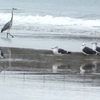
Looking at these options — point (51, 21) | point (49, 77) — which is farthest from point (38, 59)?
point (51, 21)

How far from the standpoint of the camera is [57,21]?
36562mm

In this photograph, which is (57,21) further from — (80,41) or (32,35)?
(80,41)

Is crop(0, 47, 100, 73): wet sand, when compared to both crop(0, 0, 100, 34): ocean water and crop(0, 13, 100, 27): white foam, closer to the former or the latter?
crop(0, 0, 100, 34): ocean water

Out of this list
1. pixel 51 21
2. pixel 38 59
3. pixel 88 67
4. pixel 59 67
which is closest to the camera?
pixel 59 67

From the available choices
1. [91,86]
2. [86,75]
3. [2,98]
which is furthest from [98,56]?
[2,98]

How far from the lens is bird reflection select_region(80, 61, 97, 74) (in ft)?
51.1

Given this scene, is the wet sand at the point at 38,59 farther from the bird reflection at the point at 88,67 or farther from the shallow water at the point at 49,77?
Answer: the bird reflection at the point at 88,67

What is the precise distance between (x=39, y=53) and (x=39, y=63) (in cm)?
227

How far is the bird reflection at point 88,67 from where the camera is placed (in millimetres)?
15570

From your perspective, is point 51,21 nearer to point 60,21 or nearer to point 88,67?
point 60,21

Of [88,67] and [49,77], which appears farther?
[88,67]

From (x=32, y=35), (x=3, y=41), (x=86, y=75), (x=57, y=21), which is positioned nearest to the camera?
(x=86, y=75)

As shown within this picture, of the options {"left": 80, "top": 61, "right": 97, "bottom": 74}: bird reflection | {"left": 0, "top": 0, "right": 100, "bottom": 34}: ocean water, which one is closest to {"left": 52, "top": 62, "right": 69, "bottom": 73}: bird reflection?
{"left": 80, "top": 61, "right": 97, "bottom": 74}: bird reflection

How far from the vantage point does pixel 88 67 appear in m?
16.4
